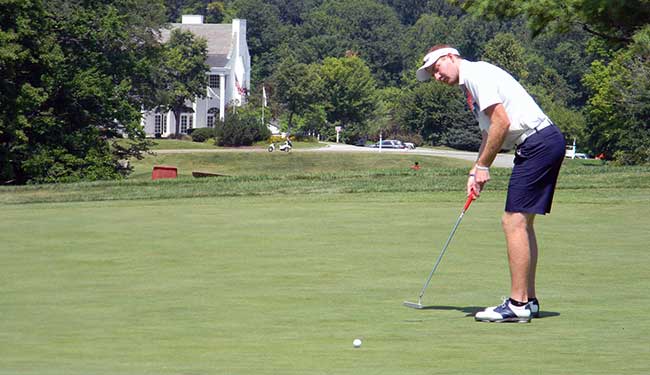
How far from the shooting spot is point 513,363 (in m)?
5.98

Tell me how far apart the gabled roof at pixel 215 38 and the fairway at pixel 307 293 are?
337ft

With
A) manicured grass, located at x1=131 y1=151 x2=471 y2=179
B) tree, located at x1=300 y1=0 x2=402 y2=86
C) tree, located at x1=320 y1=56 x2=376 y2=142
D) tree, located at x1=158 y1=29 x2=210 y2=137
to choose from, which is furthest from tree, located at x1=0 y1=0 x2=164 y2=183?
tree, located at x1=300 y1=0 x2=402 y2=86

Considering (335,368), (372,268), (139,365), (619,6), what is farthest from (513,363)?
(619,6)

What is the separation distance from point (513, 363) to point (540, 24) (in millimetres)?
22471

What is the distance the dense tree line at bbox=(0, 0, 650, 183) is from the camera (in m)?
40.4

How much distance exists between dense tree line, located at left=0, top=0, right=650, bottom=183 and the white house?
18.8 ft

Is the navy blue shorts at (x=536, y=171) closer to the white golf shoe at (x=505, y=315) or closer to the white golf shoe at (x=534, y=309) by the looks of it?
the white golf shoe at (x=534, y=309)

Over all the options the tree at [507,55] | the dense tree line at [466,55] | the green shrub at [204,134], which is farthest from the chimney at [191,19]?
the green shrub at [204,134]

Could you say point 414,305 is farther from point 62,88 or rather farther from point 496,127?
point 62,88

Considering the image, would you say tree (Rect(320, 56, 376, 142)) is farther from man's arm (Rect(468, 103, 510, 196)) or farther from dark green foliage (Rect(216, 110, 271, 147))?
man's arm (Rect(468, 103, 510, 196))

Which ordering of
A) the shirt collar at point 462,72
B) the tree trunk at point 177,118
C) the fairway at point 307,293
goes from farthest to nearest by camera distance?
the tree trunk at point 177,118 < the shirt collar at point 462,72 < the fairway at point 307,293

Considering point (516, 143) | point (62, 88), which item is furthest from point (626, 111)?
point (516, 143)

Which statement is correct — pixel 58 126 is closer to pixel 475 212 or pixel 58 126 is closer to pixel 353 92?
pixel 475 212

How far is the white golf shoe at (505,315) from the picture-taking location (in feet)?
25.5
